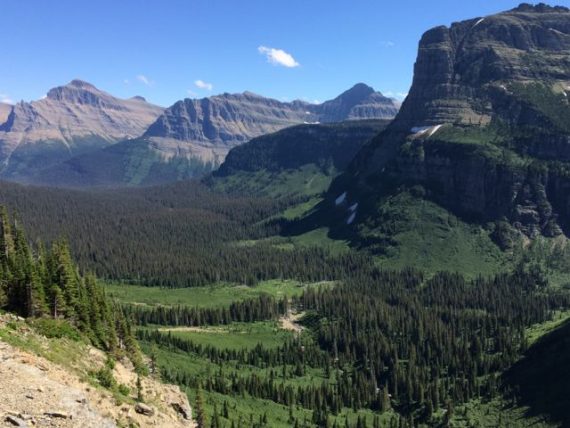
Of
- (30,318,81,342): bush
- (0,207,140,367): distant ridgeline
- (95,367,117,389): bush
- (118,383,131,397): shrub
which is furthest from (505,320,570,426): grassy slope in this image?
(30,318,81,342): bush

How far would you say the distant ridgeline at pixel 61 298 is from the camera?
264 feet

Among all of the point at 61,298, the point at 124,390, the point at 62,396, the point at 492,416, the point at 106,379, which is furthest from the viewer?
the point at 492,416

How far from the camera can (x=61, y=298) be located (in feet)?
277

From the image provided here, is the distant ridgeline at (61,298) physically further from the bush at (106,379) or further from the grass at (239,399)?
the grass at (239,399)

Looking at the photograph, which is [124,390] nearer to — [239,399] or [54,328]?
[54,328]

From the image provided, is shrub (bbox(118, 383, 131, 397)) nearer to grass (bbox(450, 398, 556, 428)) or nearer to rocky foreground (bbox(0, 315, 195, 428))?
rocky foreground (bbox(0, 315, 195, 428))

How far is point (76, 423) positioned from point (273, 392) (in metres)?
108

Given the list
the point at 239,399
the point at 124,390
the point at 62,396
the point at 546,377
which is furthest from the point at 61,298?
the point at 546,377

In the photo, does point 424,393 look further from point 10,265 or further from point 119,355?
point 10,265

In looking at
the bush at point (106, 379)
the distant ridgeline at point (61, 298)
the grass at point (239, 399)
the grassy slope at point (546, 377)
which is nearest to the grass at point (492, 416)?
the grassy slope at point (546, 377)

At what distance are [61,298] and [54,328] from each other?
9271 mm

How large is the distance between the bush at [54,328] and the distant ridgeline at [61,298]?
255 centimetres

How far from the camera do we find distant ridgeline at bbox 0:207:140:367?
8038 centimetres

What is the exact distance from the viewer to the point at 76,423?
52.4 meters
